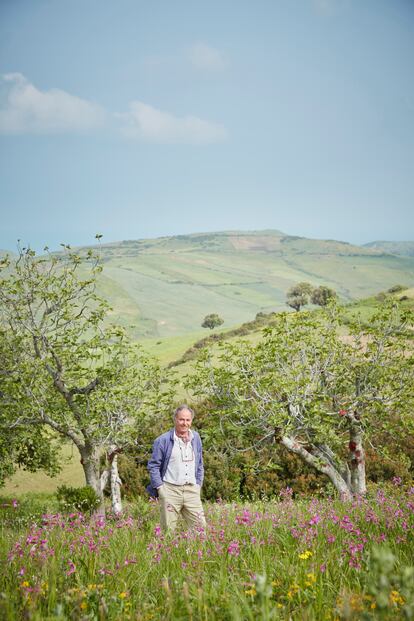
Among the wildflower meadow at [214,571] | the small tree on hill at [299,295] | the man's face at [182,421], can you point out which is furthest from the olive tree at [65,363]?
the small tree on hill at [299,295]

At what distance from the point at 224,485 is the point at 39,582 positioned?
54.3ft

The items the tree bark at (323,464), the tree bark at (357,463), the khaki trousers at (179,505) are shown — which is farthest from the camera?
the tree bark at (357,463)

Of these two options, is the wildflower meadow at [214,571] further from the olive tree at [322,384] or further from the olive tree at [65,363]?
the olive tree at [65,363]

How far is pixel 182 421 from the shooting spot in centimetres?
798

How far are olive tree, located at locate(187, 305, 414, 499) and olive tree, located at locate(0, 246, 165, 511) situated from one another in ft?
9.16

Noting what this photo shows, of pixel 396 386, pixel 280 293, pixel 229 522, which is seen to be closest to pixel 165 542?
pixel 229 522

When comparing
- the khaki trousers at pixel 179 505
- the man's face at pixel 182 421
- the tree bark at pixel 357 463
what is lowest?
the tree bark at pixel 357 463

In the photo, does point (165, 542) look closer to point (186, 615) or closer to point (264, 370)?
point (186, 615)

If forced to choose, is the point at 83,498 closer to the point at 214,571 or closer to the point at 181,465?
the point at 181,465

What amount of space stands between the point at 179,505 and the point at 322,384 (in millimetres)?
8952

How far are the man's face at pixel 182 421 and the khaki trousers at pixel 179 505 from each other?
3.06ft

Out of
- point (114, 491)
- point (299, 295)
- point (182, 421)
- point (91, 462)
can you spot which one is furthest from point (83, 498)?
point (299, 295)

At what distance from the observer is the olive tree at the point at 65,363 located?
14617mm

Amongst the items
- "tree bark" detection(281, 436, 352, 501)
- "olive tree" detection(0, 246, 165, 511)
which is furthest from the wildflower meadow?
"olive tree" detection(0, 246, 165, 511)
